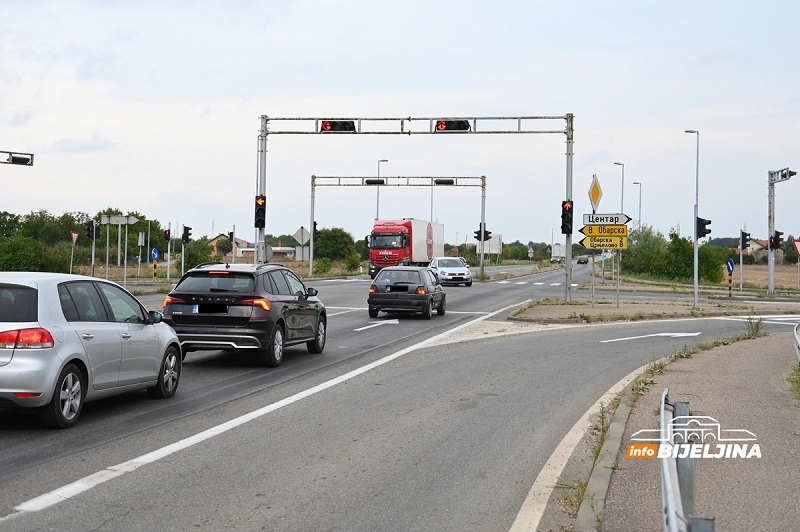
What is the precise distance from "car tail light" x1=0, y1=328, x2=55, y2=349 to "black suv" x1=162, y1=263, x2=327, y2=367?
5.27m

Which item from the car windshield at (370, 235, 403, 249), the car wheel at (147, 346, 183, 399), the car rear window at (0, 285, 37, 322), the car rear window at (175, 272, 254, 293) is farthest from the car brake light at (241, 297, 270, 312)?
the car windshield at (370, 235, 403, 249)

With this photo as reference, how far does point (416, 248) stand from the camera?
58625mm

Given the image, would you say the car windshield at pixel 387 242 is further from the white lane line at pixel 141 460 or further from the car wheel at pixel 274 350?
the white lane line at pixel 141 460

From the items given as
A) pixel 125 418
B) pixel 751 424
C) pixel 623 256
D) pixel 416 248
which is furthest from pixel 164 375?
pixel 623 256

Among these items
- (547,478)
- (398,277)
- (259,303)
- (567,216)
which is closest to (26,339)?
(547,478)

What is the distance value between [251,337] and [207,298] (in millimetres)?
910

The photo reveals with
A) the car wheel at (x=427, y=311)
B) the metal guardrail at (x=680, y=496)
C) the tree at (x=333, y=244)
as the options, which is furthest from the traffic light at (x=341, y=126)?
the tree at (x=333, y=244)

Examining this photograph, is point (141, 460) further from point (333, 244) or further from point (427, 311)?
point (333, 244)

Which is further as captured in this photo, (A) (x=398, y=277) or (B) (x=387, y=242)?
(B) (x=387, y=242)

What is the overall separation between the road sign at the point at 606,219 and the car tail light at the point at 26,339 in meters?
22.2

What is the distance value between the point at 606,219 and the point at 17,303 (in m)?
22.7

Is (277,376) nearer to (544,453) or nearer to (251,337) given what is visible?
(251,337)

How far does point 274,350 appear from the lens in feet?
46.0

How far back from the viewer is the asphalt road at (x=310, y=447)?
234 inches
